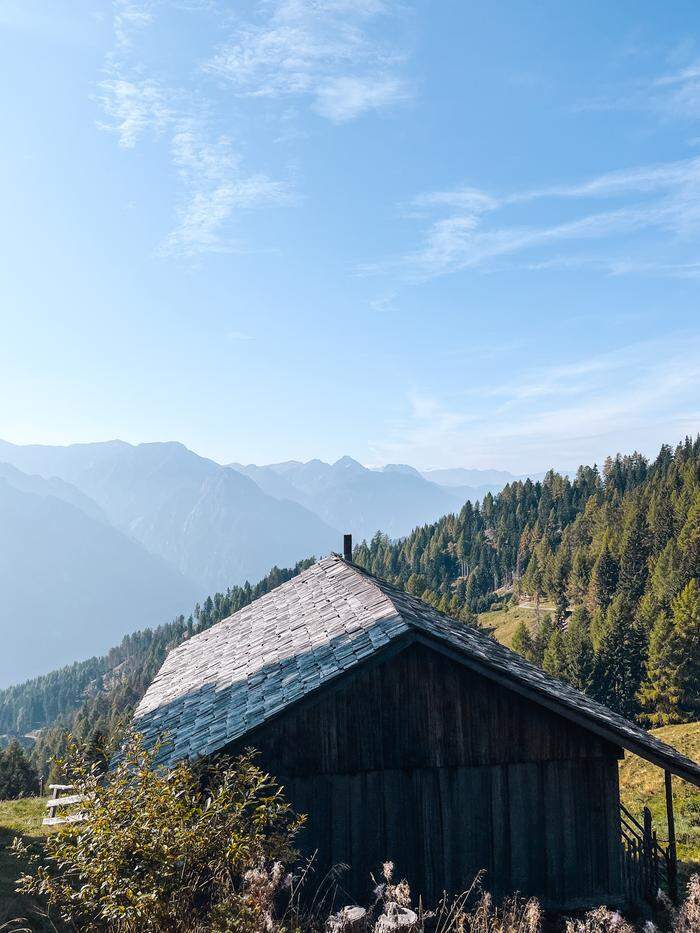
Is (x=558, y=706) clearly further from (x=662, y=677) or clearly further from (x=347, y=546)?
(x=662, y=677)

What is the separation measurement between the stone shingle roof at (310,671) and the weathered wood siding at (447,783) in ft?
1.54

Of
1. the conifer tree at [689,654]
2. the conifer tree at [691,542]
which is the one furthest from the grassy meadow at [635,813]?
the conifer tree at [691,542]

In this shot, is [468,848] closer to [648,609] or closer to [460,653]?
[460,653]

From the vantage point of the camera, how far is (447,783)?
39.6 ft

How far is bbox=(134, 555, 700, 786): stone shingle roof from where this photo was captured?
11672 mm

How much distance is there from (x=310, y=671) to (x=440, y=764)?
283 centimetres

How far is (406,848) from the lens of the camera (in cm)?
1184

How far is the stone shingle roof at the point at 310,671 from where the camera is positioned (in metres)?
11.7

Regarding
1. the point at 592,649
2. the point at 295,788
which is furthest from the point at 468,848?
the point at 592,649

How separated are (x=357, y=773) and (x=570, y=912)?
4703 millimetres

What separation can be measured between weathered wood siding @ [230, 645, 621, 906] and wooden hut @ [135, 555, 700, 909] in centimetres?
2

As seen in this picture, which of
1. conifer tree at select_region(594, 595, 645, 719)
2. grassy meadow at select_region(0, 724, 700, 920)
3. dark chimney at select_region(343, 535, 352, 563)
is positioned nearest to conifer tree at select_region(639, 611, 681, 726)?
conifer tree at select_region(594, 595, 645, 719)

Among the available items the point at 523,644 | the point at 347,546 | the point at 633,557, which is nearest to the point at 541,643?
the point at 523,644

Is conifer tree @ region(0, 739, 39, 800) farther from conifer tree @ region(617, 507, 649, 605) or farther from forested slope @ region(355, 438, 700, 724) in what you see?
conifer tree @ region(617, 507, 649, 605)
